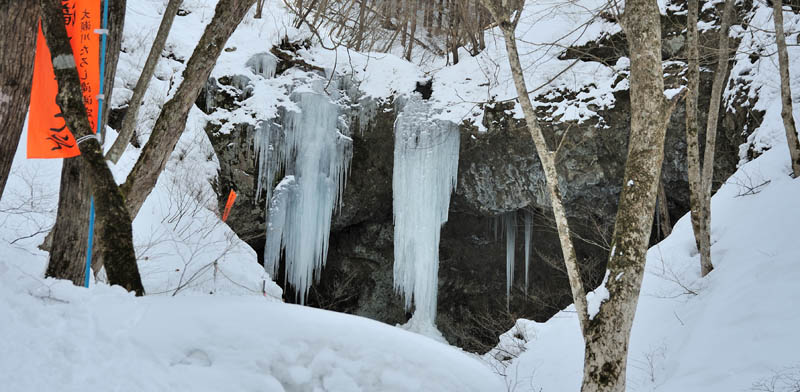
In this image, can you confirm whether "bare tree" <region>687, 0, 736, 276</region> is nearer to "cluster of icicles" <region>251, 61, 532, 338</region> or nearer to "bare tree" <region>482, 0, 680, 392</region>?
"bare tree" <region>482, 0, 680, 392</region>

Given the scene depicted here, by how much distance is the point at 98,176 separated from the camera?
2.85 metres

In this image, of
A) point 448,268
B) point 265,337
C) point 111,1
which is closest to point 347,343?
point 265,337

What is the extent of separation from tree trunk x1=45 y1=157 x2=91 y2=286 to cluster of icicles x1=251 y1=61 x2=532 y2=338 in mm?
6276

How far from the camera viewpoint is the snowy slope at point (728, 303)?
397 centimetres

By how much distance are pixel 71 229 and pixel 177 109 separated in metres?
0.92

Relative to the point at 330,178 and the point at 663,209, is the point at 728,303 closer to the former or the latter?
the point at 663,209

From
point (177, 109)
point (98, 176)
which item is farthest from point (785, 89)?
point (98, 176)

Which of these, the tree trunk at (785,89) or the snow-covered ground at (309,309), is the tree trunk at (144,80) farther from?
the tree trunk at (785,89)

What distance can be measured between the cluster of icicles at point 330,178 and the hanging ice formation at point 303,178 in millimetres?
17

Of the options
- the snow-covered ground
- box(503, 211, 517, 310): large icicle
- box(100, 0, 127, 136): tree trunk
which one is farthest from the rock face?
box(100, 0, 127, 136): tree trunk

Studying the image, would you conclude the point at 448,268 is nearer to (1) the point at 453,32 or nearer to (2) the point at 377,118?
(2) the point at 377,118

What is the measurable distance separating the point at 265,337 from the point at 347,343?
0.34 meters

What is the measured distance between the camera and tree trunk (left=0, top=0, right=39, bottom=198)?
10.2ft

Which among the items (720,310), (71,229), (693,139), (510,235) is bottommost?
(720,310)
